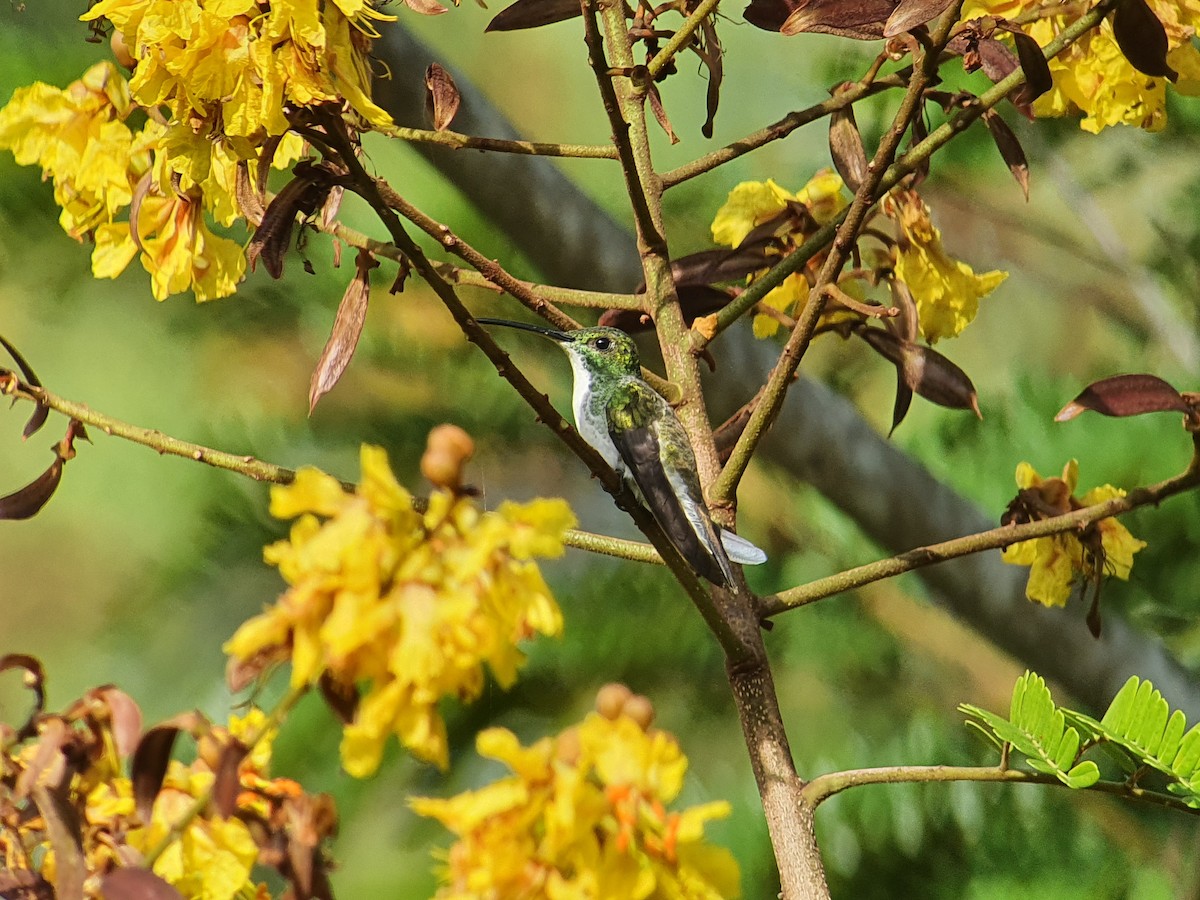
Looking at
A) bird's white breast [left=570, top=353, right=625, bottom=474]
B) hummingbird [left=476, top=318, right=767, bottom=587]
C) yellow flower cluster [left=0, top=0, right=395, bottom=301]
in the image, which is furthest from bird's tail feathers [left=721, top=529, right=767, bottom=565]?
yellow flower cluster [left=0, top=0, right=395, bottom=301]

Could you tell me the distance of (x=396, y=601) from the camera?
0.26 m

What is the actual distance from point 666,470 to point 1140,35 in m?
0.27

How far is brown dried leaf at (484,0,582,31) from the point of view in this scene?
59 centimetres

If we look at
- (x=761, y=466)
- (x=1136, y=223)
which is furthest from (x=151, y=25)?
(x=1136, y=223)

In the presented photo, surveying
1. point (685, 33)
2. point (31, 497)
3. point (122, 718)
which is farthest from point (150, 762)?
point (685, 33)

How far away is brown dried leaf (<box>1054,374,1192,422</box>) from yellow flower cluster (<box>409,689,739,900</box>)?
0.27 metres

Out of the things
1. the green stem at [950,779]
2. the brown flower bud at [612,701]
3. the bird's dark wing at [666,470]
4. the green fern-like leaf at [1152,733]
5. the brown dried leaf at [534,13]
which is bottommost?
the green stem at [950,779]

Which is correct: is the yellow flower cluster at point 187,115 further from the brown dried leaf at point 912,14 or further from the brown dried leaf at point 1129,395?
the brown dried leaf at point 1129,395

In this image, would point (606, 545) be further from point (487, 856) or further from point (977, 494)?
point (977, 494)

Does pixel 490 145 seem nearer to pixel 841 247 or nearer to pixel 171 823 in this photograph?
pixel 841 247

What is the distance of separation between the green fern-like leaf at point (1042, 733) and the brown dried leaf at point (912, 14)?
228 millimetres

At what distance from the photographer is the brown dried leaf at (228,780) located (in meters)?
0.26

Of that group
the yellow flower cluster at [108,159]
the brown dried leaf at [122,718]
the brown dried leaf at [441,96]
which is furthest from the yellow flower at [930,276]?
the brown dried leaf at [122,718]

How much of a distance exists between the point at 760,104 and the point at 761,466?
0.43 metres
